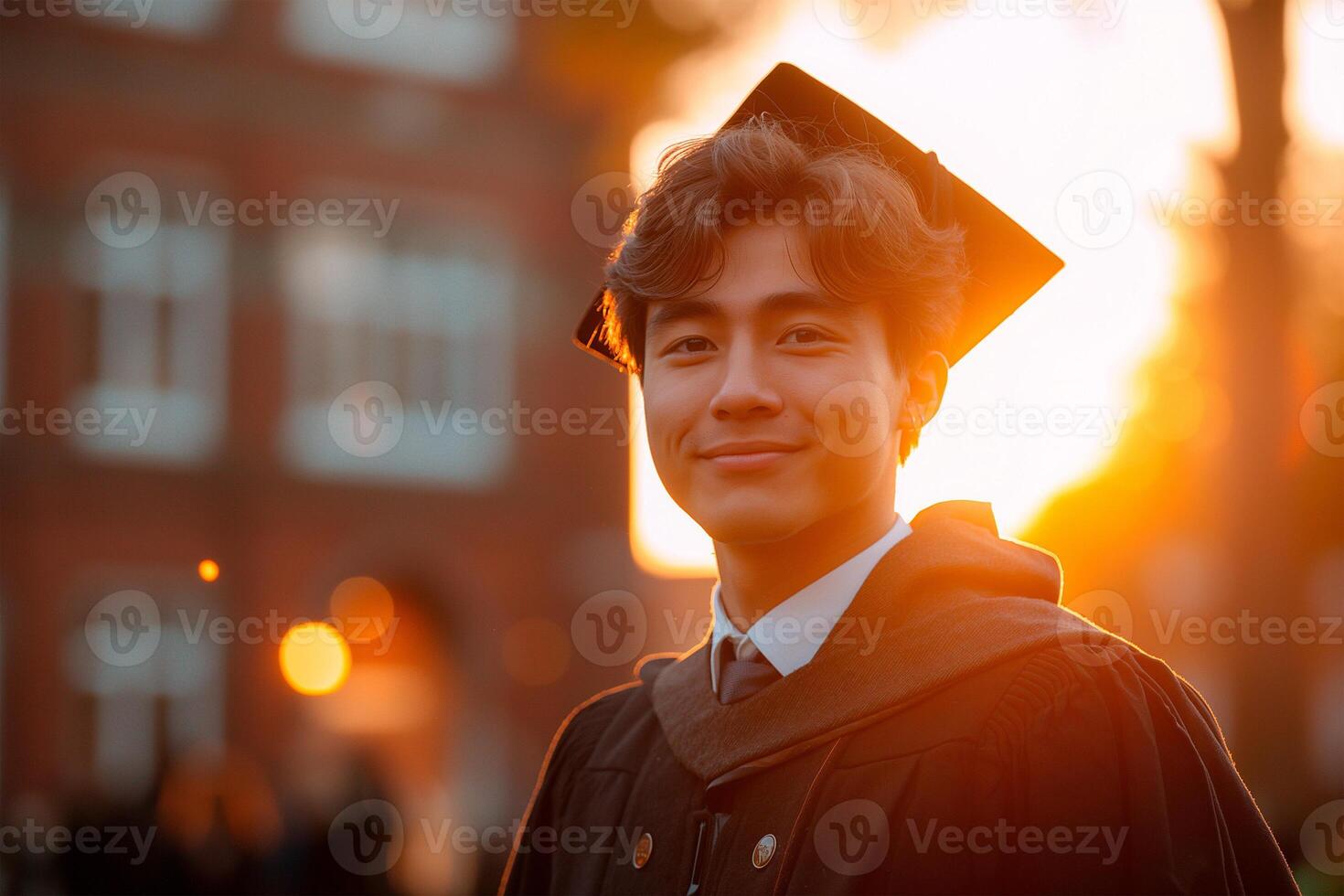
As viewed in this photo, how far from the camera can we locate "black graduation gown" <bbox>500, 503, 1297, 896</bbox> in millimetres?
1815

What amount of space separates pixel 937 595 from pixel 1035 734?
0.98ft

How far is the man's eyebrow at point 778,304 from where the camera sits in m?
2.13

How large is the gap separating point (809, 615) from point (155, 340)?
1291 cm

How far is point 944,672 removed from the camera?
198 cm

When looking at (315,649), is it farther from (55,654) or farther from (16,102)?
(16,102)
